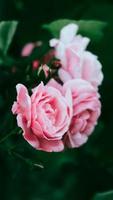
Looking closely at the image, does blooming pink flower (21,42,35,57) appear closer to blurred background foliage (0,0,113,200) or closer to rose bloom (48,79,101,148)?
blurred background foliage (0,0,113,200)

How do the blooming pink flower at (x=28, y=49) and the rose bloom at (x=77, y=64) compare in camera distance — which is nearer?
the rose bloom at (x=77, y=64)

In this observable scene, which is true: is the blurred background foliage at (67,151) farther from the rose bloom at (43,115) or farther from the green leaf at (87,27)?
the rose bloom at (43,115)

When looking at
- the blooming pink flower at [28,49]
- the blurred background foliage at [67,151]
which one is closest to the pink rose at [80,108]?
the blurred background foliage at [67,151]

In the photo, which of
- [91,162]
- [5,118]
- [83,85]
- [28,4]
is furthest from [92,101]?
[28,4]

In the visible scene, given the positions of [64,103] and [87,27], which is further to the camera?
[87,27]

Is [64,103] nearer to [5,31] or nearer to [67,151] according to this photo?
[5,31]

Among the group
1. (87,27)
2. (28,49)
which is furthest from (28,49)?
(87,27)
